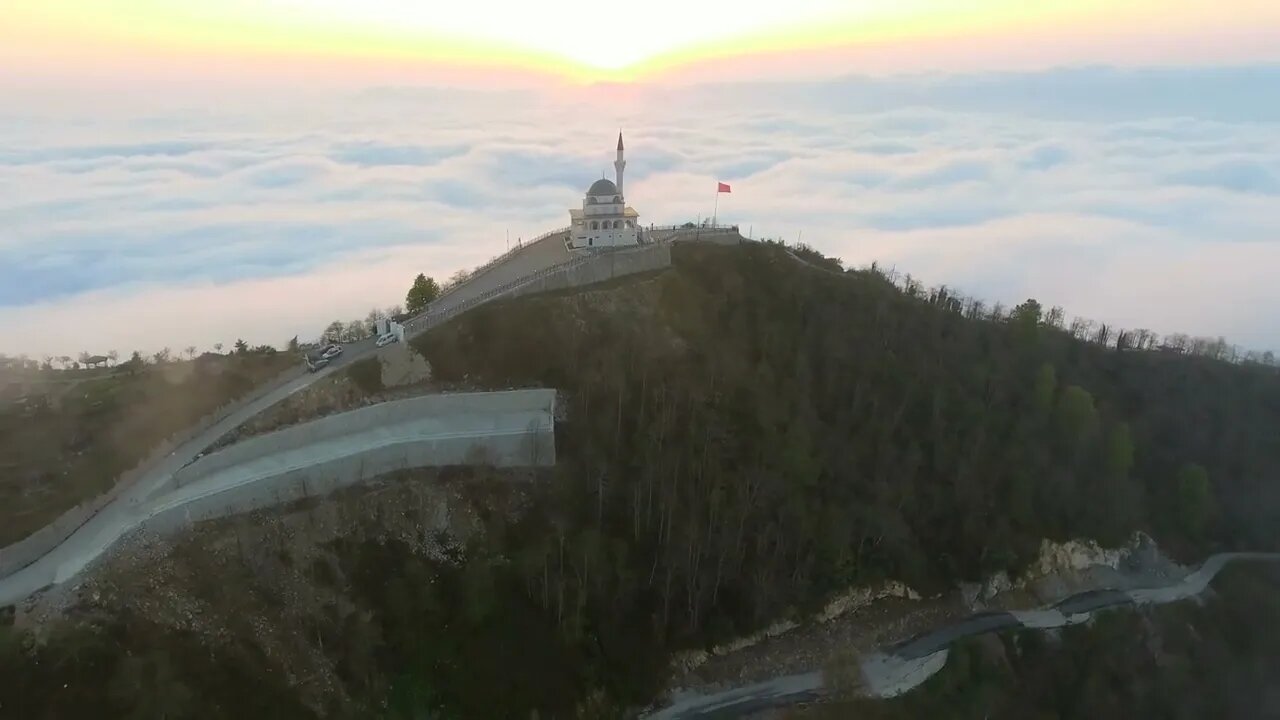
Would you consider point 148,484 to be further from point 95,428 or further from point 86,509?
point 95,428

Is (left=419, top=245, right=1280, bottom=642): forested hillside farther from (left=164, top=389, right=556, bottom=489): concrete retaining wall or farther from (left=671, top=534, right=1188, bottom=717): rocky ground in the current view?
(left=164, top=389, right=556, bottom=489): concrete retaining wall

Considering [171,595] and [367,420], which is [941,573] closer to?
[367,420]

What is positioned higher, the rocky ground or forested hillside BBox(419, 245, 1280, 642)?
forested hillside BBox(419, 245, 1280, 642)

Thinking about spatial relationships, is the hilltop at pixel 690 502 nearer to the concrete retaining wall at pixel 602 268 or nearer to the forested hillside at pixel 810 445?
the forested hillside at pixel 810 445

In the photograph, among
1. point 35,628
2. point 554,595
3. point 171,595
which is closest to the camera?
point 35,628

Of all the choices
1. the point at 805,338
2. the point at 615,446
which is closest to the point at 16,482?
the point at 615,446

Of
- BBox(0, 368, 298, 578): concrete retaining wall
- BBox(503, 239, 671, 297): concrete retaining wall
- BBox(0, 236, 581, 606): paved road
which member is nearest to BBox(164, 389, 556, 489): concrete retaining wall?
BBox(0, 236, 581, 606): paved road

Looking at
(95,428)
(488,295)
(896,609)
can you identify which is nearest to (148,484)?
(95,428)
